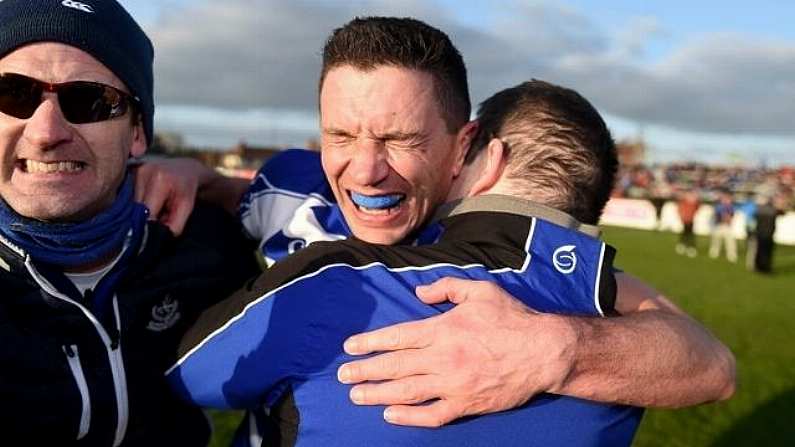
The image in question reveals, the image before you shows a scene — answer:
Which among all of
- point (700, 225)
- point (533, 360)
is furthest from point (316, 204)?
point (700, 225)

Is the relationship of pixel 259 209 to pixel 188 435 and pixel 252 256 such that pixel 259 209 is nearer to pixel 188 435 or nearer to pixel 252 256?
pixel 252 256

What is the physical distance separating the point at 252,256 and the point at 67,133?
0.99 metres

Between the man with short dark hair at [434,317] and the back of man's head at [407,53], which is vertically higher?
the back of man's head at [407,53]

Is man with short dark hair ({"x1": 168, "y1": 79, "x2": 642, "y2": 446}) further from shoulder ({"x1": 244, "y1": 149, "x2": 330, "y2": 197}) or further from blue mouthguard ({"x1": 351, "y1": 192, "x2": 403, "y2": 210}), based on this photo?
shoulder ({"x1": 244, "y1": 149, "x2": 330, "y2": 197})

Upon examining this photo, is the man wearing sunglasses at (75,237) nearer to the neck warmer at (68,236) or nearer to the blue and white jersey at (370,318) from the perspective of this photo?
the neck warmer at (68,236)

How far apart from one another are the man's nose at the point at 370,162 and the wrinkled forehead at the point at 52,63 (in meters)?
0.74

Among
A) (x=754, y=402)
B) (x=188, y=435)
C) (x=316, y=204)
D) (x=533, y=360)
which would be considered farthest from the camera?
(x=754, y=402)

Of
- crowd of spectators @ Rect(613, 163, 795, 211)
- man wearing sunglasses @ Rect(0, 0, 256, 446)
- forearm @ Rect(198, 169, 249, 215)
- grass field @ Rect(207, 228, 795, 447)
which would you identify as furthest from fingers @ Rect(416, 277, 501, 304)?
crowd of spectators @ Rect(613, 163, 795, 211)

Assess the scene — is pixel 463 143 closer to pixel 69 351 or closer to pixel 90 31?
pixel 90 31

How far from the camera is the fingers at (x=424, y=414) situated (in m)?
1.76

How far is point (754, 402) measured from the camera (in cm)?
700

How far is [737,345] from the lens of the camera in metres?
9.16

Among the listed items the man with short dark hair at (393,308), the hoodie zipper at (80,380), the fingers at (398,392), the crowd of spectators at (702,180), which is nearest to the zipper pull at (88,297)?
the hoodie zipper at (80,380)

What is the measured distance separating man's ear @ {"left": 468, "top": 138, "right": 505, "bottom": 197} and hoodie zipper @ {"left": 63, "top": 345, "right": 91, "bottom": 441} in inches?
46.7
